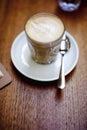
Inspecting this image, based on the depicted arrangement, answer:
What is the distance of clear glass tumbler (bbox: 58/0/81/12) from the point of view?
2.59 ft

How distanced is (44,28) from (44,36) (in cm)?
3

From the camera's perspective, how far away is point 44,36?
602 millimetres

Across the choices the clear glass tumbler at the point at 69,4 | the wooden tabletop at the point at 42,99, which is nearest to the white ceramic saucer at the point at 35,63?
the wooden tabletop at the point at 42,99

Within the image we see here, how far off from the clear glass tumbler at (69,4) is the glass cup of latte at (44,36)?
0.52 feet

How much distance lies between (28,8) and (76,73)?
29cm

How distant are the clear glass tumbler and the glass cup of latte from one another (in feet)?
0.52

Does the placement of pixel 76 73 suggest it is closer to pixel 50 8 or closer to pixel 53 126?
pixel 53 126

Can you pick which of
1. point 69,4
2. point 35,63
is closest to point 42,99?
point 35,63

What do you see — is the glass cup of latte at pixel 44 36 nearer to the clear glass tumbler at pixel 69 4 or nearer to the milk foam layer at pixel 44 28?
the milk foam layer at pixel 44 28

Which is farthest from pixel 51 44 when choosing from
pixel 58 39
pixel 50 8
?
pixel 50 8

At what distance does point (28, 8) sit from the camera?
784 mm

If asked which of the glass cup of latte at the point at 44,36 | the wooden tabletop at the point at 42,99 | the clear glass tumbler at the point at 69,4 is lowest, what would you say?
the wooden tabletop at the point at 42,99

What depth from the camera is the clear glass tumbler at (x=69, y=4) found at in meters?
0.79

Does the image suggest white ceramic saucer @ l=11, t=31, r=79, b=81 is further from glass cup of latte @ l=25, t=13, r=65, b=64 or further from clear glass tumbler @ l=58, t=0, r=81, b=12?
clear glass tumbler @ l=58, t=0, r=81, b=12
